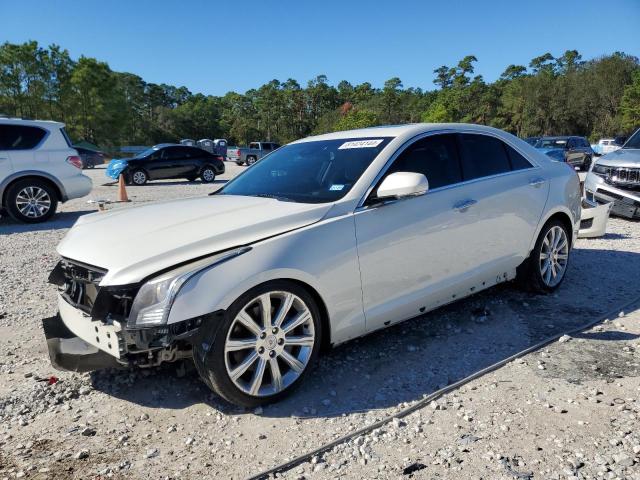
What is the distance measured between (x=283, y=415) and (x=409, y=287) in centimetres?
126

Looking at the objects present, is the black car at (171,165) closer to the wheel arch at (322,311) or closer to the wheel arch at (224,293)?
the wheel arch at (322,311)

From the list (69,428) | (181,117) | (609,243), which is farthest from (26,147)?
(181,117)

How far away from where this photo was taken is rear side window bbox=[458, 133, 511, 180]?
4273 mm

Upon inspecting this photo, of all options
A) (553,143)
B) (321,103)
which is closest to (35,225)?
(553,143)

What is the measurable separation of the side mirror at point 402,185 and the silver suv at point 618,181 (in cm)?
712

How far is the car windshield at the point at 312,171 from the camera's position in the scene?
3.59 metres

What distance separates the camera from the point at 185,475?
248 centimetres

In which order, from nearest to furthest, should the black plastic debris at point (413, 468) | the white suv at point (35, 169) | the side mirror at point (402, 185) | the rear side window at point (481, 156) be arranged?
the black plastic debris at point (413, 468), the side mirror at point (402, 185), the rear side window at point (481, 156), the white suv at point (35, 169)

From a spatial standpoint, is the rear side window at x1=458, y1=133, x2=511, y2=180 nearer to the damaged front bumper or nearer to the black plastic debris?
the black plastic debris

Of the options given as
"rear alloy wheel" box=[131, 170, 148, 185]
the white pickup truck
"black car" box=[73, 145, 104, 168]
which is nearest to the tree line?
the white pickup truck

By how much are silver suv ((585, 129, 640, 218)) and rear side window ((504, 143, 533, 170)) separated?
520 centimetres

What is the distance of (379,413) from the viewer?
2.98 m

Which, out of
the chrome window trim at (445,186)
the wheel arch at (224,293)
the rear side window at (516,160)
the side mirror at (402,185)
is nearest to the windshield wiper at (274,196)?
the chrome window trim at (445,186)

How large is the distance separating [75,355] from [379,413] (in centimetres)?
177
